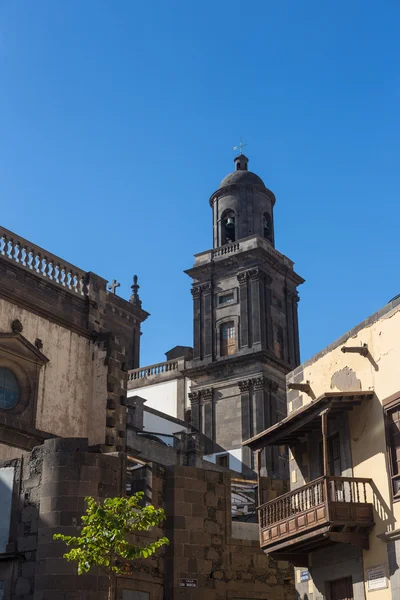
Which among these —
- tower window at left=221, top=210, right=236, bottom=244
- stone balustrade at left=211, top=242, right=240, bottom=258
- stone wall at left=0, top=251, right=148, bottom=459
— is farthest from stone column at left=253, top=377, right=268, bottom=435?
stone wall at left=0, top=251, right=148, bottom=459

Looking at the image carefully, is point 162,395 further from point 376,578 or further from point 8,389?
point 376,578

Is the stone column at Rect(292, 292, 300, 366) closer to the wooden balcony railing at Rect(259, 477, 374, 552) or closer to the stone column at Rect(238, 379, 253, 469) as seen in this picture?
the stone column at Rect(238, 379, 253, 469)

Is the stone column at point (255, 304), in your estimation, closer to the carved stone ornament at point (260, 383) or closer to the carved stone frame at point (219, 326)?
the carved stone frame at point (219, 326)

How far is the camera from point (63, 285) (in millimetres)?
28688

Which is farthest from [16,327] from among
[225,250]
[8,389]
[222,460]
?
[225,250]

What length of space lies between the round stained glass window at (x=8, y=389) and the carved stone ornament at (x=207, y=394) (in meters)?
24.7

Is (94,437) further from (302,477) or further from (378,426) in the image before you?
(378,426)

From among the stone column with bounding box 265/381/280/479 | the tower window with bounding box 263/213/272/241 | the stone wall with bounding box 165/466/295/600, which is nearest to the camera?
the stone wall with bounding box 165/466/295/600

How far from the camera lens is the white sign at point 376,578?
1841 centimetres

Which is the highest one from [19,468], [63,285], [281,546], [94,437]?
[63,285]

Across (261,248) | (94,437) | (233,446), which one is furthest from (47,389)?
(261,248)

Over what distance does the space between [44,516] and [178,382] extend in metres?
33.0

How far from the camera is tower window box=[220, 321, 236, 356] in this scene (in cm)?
5056

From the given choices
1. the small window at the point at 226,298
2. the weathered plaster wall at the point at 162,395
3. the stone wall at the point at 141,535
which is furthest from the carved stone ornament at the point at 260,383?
the stone wall at the point at 141,535
